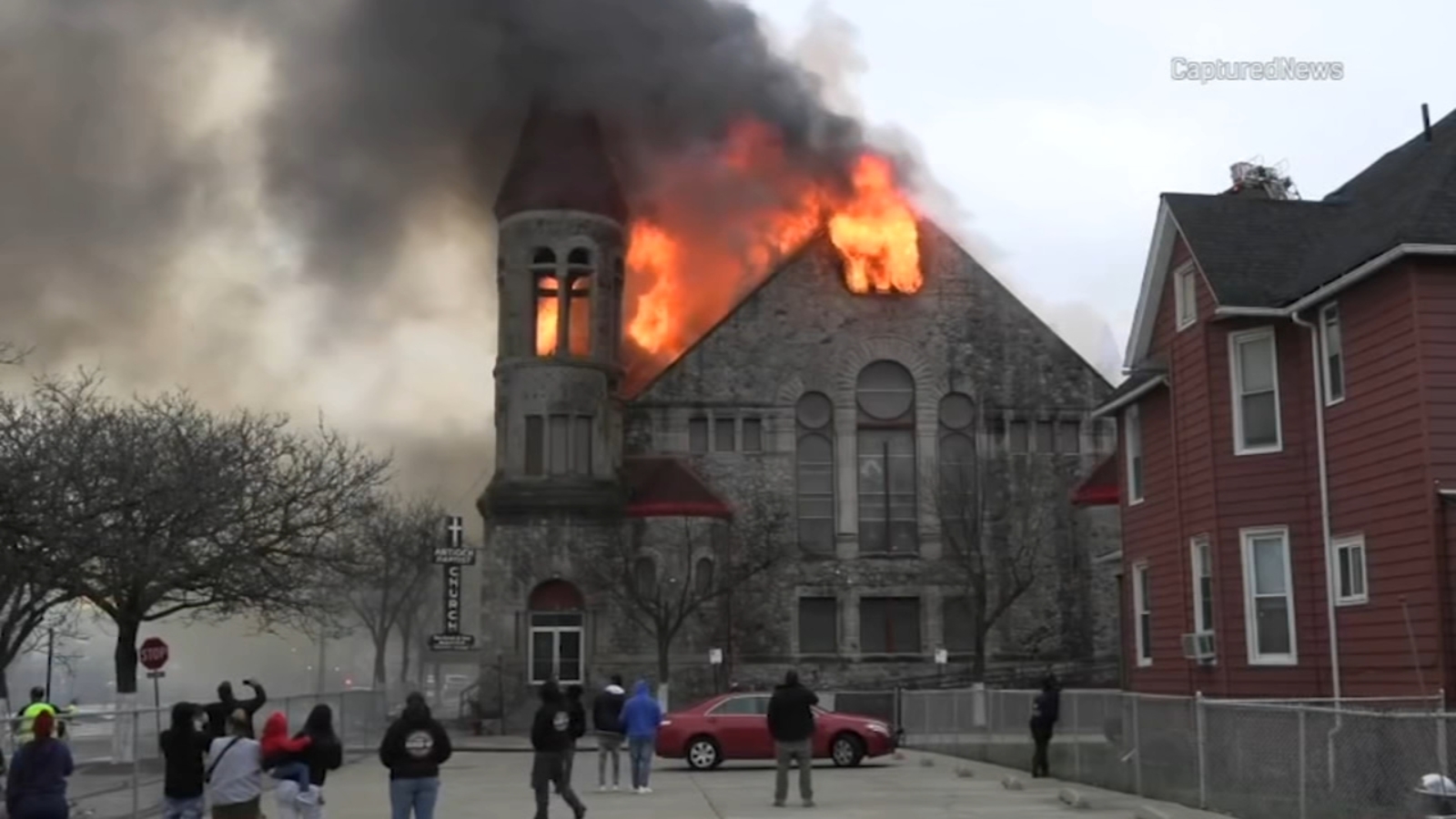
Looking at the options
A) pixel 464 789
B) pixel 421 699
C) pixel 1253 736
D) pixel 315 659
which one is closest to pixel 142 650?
pixel 464 789

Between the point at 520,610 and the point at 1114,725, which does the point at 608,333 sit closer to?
the point at 520,610

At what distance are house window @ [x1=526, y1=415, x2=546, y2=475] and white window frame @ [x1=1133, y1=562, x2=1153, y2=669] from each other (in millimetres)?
22291

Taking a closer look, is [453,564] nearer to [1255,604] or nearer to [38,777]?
[1255,604]

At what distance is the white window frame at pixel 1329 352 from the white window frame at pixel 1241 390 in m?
0.94

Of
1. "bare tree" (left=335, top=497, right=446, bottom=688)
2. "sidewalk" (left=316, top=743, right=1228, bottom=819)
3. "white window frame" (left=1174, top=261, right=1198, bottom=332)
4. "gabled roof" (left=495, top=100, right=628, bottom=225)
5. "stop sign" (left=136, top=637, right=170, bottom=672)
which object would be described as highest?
"gabled roof" (left=495, top=100, right=628, bottom=225)

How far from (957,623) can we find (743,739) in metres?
21.3

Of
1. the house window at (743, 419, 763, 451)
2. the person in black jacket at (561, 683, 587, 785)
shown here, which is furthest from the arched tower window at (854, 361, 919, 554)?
the person in black jacket at (561, 683, 587, 785)

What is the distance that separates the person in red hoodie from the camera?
1341 cm

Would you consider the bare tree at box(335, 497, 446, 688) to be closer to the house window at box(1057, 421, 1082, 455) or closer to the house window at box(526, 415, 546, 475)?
the house window at box(526, 415, 546, 475)

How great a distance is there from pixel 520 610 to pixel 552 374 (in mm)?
7057

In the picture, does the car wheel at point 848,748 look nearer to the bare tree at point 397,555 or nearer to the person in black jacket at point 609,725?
the person in black jacket at point 609,725

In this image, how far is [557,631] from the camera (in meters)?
45.6

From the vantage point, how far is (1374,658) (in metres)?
21.1

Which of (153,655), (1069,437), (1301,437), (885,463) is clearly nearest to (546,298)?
(885,463)
